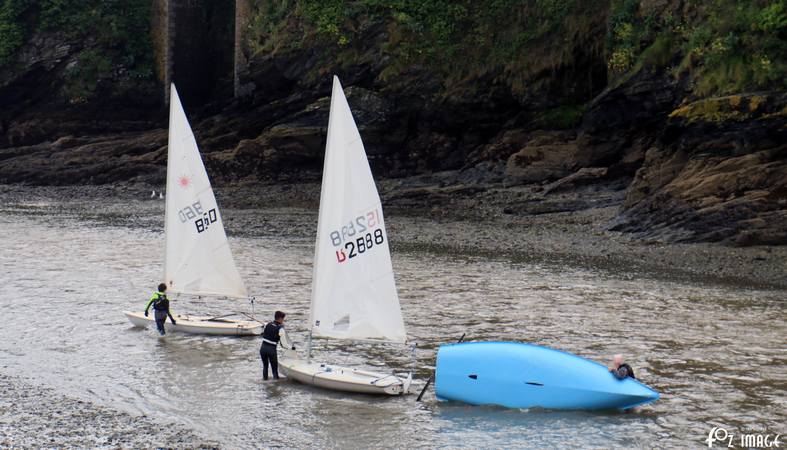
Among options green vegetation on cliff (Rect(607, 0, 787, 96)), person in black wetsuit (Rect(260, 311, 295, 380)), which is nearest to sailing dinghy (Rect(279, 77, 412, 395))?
person in black wetsuit (Rect(260, 311, 295, 380))

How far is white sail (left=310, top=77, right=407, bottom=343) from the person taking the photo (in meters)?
19.5

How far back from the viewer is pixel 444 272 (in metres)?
32.6

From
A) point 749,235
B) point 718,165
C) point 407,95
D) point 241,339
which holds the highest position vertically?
point 407,95

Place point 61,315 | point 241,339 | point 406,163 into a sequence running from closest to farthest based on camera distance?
point 241,339 → point 61,315 → point 406,163

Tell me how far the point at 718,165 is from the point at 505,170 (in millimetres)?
11630

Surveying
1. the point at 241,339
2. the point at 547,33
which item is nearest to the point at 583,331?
the point at 241,339

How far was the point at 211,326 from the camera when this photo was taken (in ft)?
79.2

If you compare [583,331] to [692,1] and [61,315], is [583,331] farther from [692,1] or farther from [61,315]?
[692,1]

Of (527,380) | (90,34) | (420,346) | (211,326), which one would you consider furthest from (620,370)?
(90,34)

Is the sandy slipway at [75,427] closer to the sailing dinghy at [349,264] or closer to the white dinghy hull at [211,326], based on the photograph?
the sailing dinghy at [349,264]
